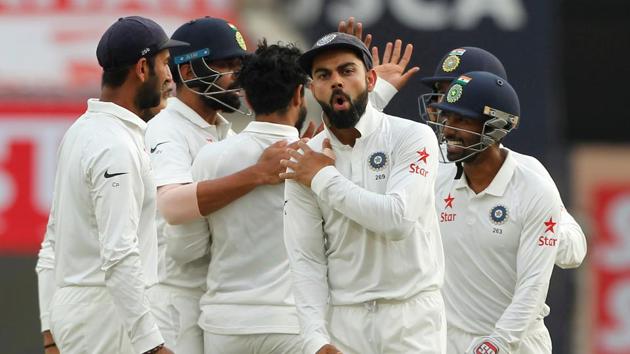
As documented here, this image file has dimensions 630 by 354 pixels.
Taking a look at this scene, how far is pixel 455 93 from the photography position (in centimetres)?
600

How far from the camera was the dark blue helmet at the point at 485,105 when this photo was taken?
5.95m

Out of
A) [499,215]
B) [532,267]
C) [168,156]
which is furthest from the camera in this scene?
[168,156]

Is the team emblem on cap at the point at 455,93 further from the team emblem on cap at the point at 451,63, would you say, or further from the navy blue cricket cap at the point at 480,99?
the team emblem on cap at the point at 451,63

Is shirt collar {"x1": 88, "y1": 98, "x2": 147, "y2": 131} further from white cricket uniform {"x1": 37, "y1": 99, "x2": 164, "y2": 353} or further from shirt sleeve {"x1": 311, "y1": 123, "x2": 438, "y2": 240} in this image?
shirt sleeve {"x1": 311, "y1": 123, "x2": 438, "y2": 240}

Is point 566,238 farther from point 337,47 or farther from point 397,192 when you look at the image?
point 337,47

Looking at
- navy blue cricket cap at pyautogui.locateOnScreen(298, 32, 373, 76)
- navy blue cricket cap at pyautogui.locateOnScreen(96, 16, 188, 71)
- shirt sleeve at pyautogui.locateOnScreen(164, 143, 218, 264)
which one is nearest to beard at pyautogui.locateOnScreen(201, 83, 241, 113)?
shirt sleeve at pyautogui.locateOnScreen(164, 143, 218, 264)

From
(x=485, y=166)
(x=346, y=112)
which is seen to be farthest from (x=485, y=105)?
(x=346, y=112)

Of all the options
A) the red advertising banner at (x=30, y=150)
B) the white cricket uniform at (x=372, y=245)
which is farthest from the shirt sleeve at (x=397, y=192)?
the red advertising banner at (x=30, y=150)

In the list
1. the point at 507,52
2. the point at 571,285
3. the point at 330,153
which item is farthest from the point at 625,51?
the point at 330,153

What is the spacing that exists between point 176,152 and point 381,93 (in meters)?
0.85

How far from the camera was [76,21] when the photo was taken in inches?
389

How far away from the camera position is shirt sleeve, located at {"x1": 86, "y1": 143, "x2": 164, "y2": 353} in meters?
5.24

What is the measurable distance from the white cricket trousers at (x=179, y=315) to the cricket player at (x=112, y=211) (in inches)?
23.2

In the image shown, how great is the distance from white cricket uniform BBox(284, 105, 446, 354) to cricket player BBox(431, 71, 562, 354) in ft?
1.47
